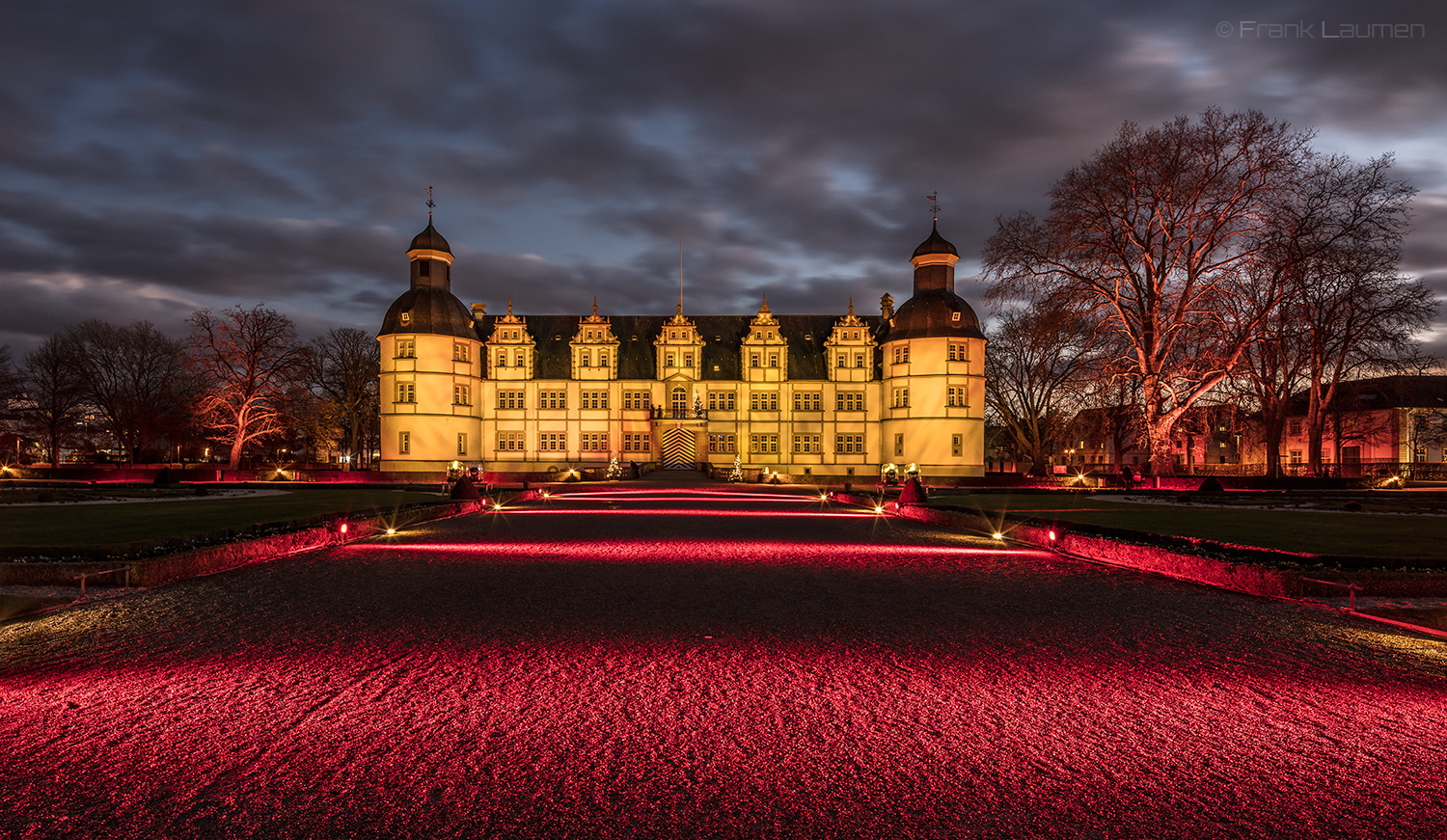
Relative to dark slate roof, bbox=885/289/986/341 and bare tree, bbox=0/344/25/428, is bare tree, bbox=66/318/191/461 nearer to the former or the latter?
bare tree, bbox=0/344/25/428

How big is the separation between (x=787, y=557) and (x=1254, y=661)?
725cm

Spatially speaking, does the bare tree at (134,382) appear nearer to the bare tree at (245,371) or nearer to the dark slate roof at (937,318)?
the bare tree at (245,371)

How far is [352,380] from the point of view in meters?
66.8

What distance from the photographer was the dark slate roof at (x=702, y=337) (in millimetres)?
61312

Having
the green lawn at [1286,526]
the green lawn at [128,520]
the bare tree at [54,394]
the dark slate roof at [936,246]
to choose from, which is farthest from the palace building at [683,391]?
the green lawn at [128,520]

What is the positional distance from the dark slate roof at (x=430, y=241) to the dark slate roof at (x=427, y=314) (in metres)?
2.84

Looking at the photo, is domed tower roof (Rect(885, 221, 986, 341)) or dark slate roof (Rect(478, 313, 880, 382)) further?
dark slate roof (Rect(478, 313, 880, 382))

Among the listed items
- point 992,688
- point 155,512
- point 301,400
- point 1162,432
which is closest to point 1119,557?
point 992,688

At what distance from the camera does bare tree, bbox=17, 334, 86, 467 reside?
58938 millimetres

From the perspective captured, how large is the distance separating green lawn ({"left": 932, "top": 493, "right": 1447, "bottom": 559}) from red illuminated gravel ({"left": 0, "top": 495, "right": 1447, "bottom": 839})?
3924mm

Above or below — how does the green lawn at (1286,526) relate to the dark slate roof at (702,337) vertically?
below

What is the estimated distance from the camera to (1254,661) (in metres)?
6.93

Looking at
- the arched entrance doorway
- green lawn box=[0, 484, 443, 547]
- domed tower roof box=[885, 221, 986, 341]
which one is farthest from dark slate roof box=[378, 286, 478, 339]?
green lawn box=[0, 484, 443, 547]

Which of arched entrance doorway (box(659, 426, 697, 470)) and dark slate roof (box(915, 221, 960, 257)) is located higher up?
dark slate roof (box(915, 221, 960, 257))
